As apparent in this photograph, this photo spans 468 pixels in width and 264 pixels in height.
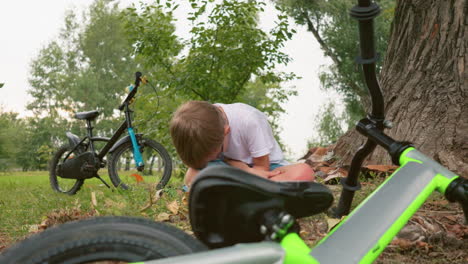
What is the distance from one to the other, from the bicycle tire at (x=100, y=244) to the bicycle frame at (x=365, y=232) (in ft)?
0.19

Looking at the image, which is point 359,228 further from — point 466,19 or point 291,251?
point 466,19

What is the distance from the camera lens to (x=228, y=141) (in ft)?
7.62

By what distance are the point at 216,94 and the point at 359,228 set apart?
Result: 7.62m

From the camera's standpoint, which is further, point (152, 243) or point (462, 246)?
point (462, 246)

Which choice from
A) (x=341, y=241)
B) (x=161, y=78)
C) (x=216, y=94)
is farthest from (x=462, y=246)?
(x=161, y=78)

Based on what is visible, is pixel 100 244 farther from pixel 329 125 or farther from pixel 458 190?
pixel 329 125

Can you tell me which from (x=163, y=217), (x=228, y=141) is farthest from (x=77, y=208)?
(x=228, y=141)

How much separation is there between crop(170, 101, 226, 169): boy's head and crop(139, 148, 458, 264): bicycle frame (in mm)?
842

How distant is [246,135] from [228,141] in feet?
0.36

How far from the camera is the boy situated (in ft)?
6.10

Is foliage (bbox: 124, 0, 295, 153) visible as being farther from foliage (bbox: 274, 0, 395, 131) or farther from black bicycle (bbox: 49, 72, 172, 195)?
foliage (bbox: 274, 0, 395, 131)

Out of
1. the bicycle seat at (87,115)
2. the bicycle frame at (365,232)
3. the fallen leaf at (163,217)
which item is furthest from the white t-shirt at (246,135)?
the bicycle seat at (87,115)

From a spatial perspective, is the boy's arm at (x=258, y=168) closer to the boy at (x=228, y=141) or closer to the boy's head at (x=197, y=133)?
the boy at (x=228, y=141)

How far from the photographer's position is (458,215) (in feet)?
9.06
